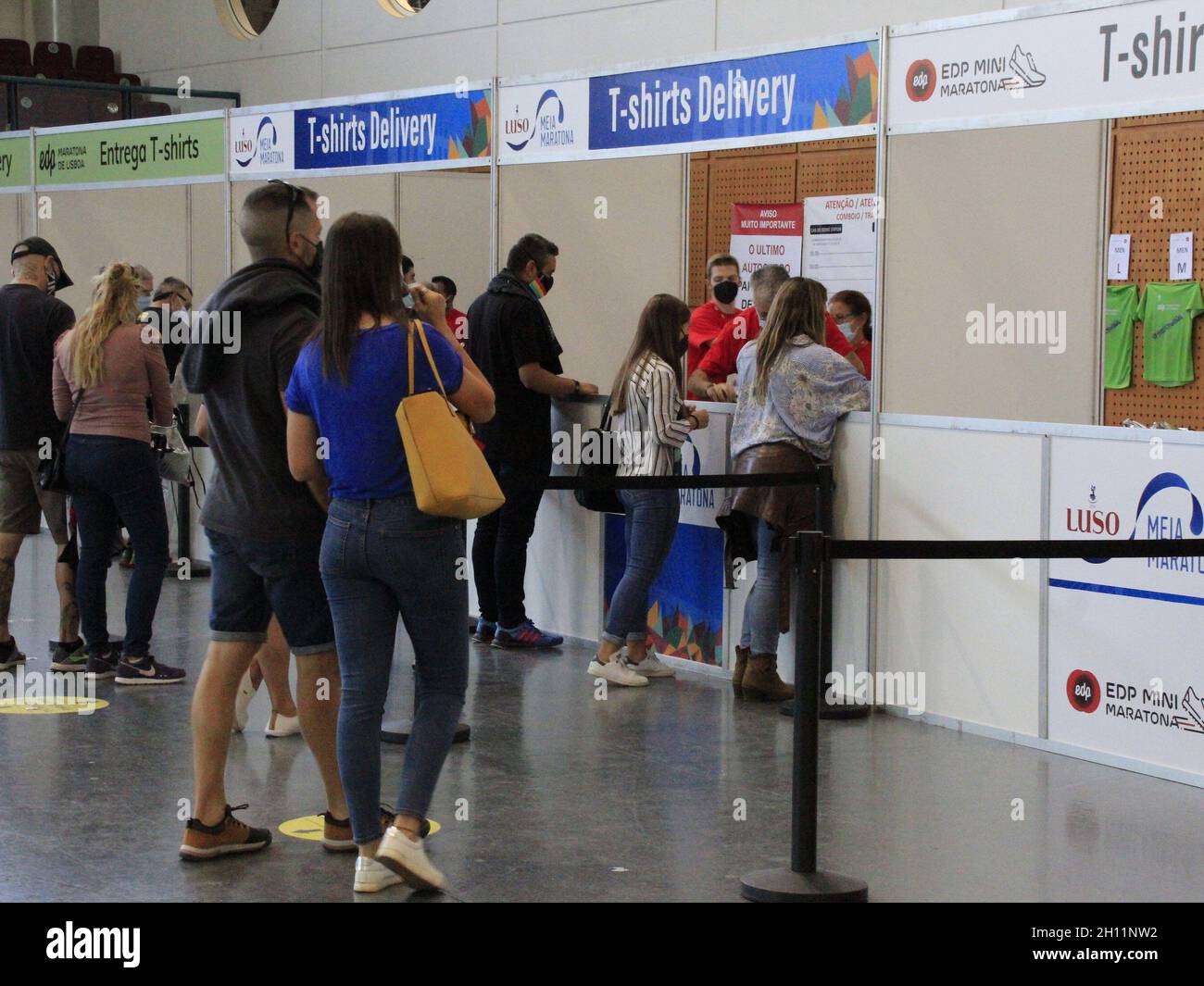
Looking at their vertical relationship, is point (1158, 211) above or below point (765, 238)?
below

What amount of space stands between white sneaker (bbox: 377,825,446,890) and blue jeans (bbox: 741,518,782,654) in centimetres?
240

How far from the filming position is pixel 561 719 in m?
5.57

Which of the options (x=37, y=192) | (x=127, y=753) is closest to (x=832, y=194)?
(x=37, y=192)

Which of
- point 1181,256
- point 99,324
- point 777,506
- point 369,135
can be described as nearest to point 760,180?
point 369,135

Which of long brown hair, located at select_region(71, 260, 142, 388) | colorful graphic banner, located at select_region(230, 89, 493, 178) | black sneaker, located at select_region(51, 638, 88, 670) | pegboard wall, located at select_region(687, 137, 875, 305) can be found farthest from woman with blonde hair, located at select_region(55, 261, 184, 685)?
pegboard wall, located at select_region(687, 137, 875, 305)

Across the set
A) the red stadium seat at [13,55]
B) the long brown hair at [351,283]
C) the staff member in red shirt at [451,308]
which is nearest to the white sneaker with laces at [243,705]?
the long brown hair at [351,283]

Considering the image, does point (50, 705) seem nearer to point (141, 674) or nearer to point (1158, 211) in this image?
point (141, 674)

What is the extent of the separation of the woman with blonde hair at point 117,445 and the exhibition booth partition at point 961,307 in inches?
67.8

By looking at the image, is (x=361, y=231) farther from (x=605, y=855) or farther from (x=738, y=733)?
(x=738, y=733)

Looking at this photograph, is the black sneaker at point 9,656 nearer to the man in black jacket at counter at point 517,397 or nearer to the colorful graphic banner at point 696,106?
the man in black jacket at counter at point 517,397

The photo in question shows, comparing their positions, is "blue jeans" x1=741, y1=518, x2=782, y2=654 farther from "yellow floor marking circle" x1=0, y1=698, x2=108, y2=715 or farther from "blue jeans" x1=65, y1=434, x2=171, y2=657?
"yellow floor marking circle" x1=0, y1=698, x2=108, y2=715

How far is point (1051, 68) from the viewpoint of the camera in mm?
5047

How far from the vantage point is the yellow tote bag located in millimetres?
3473

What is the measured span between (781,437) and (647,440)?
1.98ft
